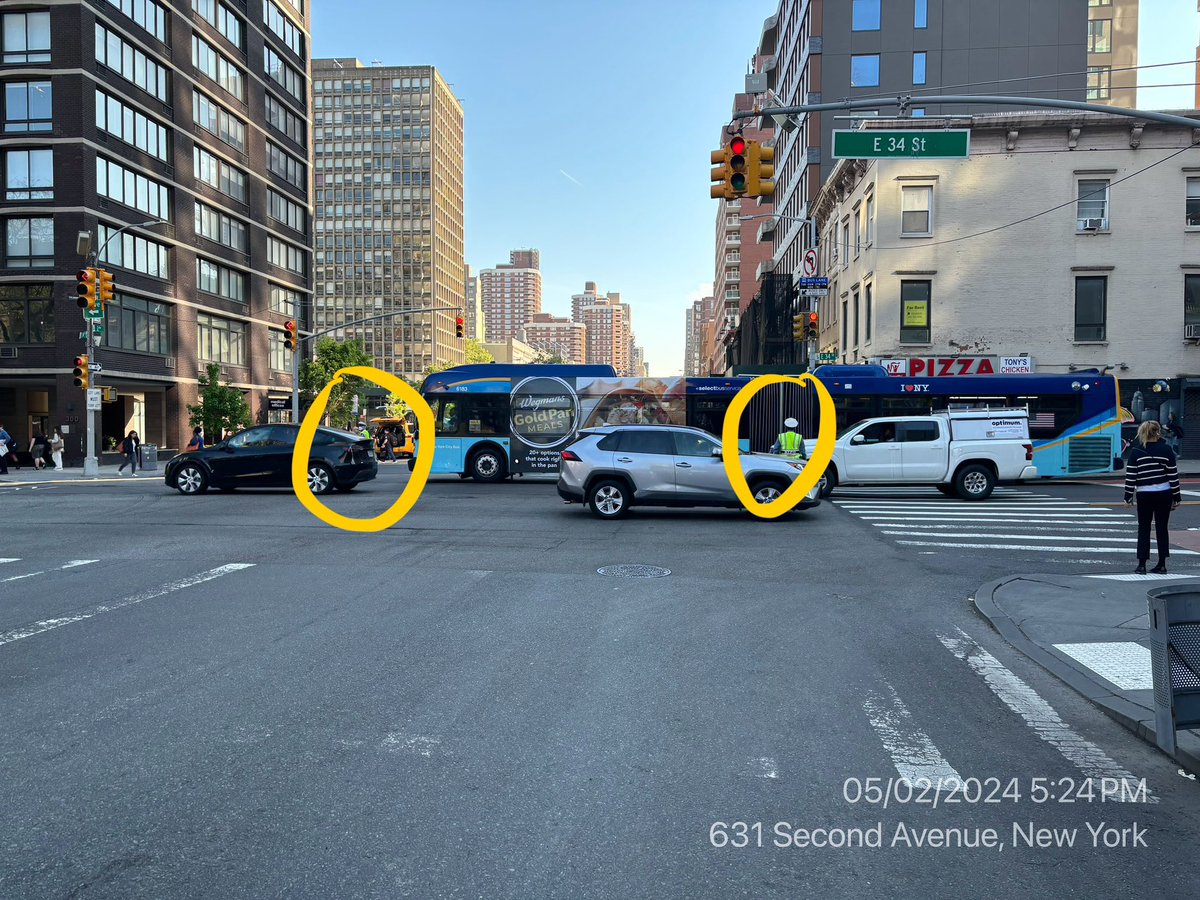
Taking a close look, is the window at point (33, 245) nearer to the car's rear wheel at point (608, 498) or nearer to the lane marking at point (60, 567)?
the lane marking at point (60, 567)

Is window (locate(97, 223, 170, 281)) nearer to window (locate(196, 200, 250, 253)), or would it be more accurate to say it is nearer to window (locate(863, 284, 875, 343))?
window (locate(196, 200, 250, 253))

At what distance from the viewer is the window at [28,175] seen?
1583 inches

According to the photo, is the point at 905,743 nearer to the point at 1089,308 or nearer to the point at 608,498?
the point at 608,498

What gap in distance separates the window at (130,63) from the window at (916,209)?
3609 centimetres

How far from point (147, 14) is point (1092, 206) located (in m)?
45.0

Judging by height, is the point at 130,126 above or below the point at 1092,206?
above

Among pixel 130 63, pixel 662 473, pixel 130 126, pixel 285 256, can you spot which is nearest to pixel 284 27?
pixel 285 256

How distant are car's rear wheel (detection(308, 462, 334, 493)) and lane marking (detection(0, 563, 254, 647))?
999 centimetres

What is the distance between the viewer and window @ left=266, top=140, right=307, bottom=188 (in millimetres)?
60094

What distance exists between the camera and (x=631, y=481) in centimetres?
1683

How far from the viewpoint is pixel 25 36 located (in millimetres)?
40438

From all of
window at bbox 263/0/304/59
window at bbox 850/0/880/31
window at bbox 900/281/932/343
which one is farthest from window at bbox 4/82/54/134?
window at bbox 850/0/880/31

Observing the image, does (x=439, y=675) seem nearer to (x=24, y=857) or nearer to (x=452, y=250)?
(x=24, y=857)

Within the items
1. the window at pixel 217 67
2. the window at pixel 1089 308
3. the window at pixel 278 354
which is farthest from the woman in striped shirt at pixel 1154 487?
the window at pixel 278 354
